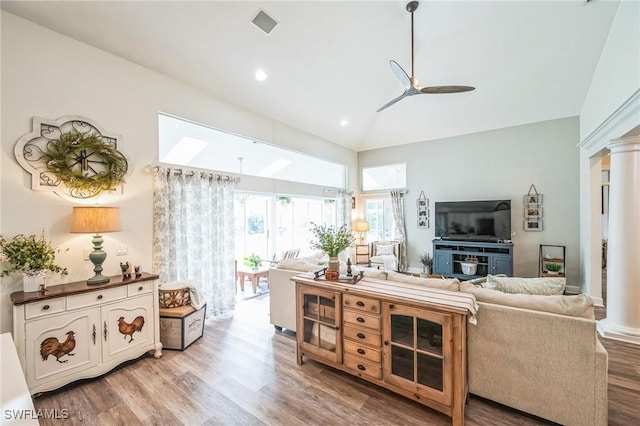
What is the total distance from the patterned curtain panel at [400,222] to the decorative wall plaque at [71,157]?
231 inches

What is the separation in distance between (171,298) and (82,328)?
2.89 ft

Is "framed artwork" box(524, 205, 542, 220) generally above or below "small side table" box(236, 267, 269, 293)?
above

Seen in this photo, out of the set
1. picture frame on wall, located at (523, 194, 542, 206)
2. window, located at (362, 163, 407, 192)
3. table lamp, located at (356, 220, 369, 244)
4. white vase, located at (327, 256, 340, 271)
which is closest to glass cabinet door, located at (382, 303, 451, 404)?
white vase, located at (327, 256, 340, 271)

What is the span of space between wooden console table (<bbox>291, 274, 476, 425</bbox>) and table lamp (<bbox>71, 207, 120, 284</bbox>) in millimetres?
2044

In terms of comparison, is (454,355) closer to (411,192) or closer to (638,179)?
(638,179)

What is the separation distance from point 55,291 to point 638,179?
645 cm

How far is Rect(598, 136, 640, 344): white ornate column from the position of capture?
128 inches

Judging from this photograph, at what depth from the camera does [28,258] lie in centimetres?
238

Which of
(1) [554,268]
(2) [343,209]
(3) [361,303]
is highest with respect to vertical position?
(2) [343,209]

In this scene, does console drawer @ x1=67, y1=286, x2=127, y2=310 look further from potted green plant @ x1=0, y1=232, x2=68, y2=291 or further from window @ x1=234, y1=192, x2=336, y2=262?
window @ x1=234, y1=192, x2=336, y2=262

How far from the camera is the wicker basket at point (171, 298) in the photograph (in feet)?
10.8

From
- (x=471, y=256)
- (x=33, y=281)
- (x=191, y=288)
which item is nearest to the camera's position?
(x=33, y=281)

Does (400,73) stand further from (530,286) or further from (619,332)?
(619,332)

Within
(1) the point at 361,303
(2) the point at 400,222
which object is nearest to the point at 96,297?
(1) the point at 361,303
